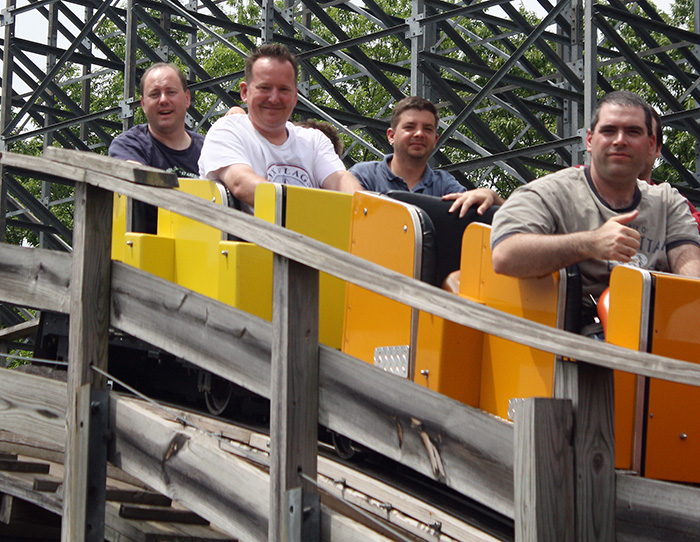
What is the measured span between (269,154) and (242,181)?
36 cm

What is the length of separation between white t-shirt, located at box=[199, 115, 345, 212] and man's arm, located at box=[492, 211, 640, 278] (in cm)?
154

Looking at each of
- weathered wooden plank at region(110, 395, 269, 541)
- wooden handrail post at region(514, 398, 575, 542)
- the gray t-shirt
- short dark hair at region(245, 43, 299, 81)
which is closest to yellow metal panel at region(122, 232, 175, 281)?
short dark hair at region(245, 43, 299, 81)

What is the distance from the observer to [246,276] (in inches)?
156

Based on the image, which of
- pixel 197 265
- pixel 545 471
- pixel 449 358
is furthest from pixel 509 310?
pixel 197 265

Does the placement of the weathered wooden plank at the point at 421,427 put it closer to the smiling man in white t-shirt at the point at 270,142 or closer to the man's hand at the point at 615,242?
the man's hand at the point at 615,242

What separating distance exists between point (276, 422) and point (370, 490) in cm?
71

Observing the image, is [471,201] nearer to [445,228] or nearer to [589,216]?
[445,228]

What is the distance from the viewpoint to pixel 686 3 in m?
22.8

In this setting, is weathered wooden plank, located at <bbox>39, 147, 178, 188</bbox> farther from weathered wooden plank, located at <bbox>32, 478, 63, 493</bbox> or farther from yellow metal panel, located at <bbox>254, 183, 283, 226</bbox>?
weathered wooden plank, located at <bbox>32, 478, 63, 493</bbox>

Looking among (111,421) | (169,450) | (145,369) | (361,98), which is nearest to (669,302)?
(169,450)

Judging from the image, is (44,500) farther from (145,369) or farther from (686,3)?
(686,3)

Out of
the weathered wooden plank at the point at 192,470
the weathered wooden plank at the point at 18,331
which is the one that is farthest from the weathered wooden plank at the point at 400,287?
the weathered wooden plank at the point at 18,331

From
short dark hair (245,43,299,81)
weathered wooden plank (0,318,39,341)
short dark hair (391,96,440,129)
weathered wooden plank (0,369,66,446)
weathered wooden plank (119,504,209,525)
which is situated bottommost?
weathered wooden plank (119,504,209,525)

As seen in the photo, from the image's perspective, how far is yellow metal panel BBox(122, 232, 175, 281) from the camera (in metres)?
4.38
